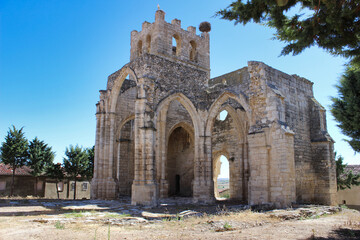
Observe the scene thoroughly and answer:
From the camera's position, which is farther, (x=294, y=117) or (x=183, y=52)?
(x=183, y=52)

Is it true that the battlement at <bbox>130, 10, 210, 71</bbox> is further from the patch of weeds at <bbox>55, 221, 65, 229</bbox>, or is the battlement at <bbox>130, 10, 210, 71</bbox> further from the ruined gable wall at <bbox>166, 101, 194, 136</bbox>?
the patch of weeds at <bbox>55, 221, 65, 229</bbox>

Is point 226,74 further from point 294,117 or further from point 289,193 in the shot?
point 289,193

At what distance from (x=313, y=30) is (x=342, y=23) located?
1.33 ft

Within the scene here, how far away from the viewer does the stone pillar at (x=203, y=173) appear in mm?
12602

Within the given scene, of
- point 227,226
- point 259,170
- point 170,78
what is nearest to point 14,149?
point 170,78

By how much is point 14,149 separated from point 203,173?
1055 centimetres

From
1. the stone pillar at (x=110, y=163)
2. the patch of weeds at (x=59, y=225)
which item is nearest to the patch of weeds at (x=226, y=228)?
the patch of weeds at (x=59, y=225)

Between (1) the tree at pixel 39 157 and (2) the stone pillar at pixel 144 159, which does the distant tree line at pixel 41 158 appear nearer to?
(1) the tree at pixel 39 157

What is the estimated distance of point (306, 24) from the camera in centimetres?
493

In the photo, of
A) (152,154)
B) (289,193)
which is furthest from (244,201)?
(152,154)

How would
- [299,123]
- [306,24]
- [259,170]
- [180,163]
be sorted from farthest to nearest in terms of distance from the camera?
[180,163] < [299,123] < [259,170] < [306,24]

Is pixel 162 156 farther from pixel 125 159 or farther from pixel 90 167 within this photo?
pixel 90 167

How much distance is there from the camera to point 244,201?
1454 centimetres

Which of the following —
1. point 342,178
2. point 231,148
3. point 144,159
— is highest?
point 231,148
